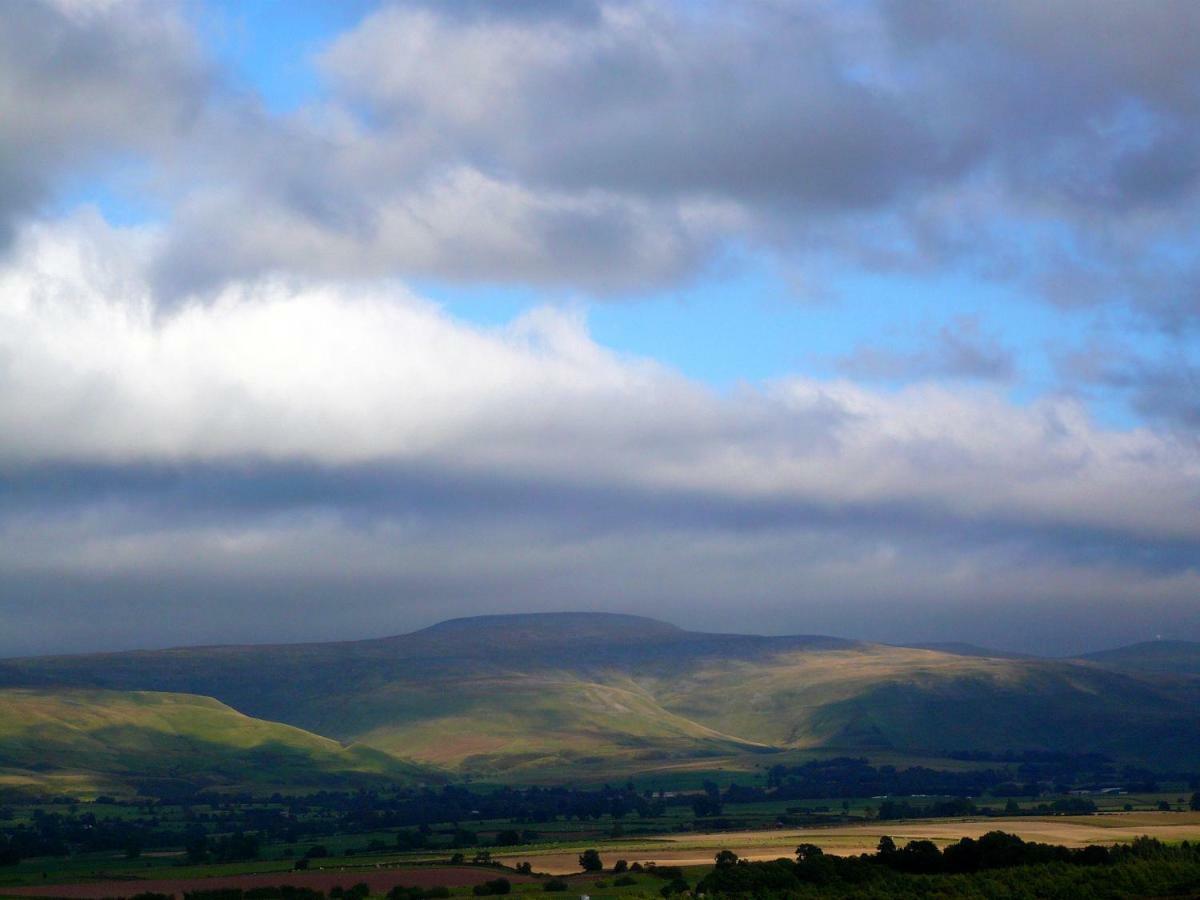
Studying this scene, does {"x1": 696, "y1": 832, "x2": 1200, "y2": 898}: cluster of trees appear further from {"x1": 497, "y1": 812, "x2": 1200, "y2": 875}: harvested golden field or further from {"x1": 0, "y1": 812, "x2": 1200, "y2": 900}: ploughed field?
{"x1": 497, "y1": 812, "x2": 1200, "y2": 875}: harvested golden field

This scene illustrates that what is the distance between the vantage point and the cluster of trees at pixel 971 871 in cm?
10488

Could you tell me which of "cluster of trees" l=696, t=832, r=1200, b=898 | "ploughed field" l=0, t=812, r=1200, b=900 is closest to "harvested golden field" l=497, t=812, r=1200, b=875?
"ploughed field" l=0, t=812, r=1200, b=900

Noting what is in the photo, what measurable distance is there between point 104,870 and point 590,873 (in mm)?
Answer: 70896

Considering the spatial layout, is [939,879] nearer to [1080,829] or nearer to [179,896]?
[179,896]

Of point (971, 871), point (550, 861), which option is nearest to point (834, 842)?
point (550, 861)

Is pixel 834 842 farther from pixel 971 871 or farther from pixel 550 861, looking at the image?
pixel 971 871

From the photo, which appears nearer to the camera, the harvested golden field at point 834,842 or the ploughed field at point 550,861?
the ploughed field at point 550,861

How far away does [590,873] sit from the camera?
499 feet

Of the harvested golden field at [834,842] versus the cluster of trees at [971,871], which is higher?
the cluster of trees at [971,871]

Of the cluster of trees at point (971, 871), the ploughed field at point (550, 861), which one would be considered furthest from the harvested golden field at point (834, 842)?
the cluster of trees at point (971, 871)

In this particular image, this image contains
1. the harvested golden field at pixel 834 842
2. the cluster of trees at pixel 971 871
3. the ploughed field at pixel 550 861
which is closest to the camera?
the cluster of trees at pixel 971 871

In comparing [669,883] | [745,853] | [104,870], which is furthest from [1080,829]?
[104,870]

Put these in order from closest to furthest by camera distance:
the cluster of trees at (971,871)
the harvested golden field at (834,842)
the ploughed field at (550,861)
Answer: the cluster of trees at (971,871)
the ploughed field at (550,861)
the harvested golden field at (834,842)

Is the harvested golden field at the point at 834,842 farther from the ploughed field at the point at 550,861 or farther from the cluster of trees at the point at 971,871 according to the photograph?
the cluster of trees at the point at 971,871
